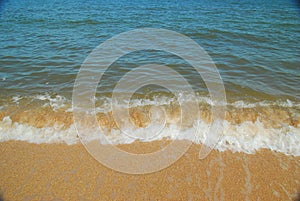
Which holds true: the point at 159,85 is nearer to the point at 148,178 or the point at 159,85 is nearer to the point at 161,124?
the point at 161,124

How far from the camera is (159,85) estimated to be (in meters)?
6.14

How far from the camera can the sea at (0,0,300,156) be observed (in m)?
4.30

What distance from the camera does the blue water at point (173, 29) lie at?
20.5 ft

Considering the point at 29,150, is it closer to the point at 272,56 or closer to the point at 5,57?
the point at 5,57

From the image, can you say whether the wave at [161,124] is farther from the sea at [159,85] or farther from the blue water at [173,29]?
the blue water at [173,29]

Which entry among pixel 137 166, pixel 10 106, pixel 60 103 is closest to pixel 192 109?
pixel 137 166

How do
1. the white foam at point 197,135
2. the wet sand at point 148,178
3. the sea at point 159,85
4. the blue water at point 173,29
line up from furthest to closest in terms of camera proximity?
1. the blue water at point 173,29
2. the sea at point 159,85
3. the white foam at point 197,135
4. the wet sand at point 148,178

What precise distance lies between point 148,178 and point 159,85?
10.7ft

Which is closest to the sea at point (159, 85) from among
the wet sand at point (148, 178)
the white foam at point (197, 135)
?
the white foam at point (197, 135)

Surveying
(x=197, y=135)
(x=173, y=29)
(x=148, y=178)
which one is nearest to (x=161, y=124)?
(x=197, y=135)

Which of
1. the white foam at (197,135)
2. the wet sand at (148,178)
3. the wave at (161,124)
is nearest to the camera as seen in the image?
the wet sand at (148,178)

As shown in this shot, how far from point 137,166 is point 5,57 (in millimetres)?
7454

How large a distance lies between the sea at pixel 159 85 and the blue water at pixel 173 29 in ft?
0.13

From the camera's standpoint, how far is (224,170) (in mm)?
3469
